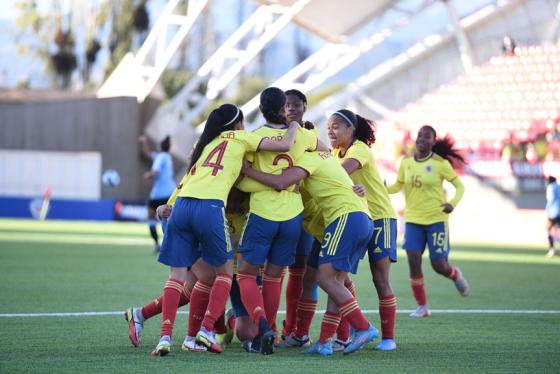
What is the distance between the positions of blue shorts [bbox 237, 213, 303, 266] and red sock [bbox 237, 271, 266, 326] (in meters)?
0.15

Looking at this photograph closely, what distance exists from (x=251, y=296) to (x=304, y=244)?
3.67 ft

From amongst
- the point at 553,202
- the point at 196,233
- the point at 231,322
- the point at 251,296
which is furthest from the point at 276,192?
the point at 553,202

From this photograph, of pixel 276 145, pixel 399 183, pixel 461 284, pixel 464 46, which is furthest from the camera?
pixel 464 46

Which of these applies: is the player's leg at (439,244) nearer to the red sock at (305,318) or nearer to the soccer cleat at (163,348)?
the red sock at (305,318)

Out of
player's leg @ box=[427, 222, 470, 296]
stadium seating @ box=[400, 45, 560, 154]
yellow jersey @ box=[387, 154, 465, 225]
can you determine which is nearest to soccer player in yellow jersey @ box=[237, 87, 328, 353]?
yellow jersey @ box=[387, 154, 465, 225]

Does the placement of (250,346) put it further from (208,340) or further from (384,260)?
(384,260)

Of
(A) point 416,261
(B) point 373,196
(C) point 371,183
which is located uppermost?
(C) point 371,183

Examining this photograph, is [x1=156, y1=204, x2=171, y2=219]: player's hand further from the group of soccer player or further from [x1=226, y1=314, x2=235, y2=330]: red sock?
[x1=226, y1=314, x2=235, y2=330]: red sock

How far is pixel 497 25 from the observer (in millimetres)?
42031

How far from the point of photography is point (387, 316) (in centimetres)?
902

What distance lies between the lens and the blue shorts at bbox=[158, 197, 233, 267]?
316 inches

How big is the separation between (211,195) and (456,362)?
2.34 meters

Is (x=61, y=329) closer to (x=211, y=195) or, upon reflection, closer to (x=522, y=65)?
(x=211, y=195)

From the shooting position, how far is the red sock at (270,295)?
8.66 metres
